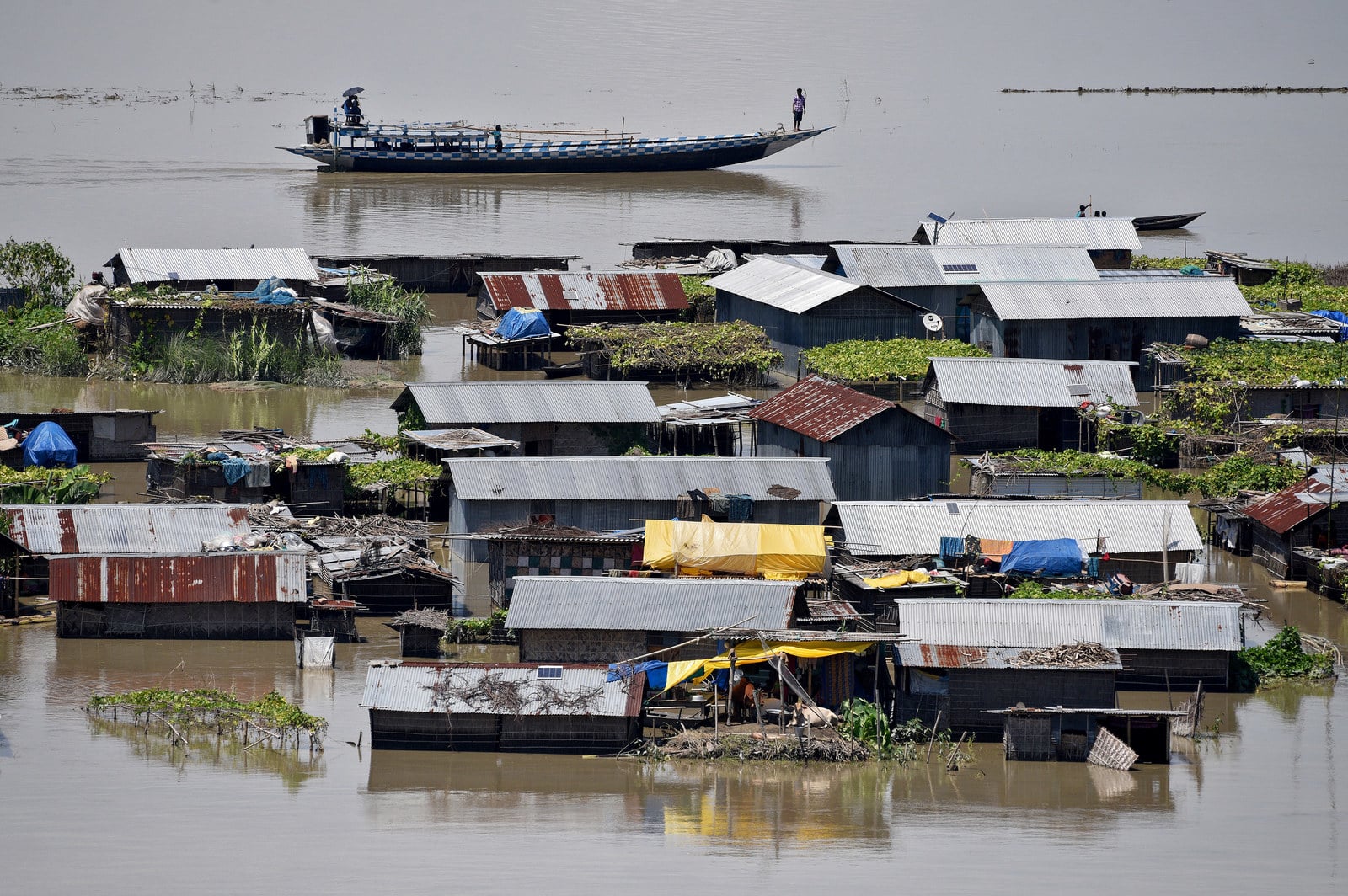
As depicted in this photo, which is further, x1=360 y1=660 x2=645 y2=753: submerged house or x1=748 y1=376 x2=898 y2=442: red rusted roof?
x1=748 y1=376 x2=898 y2=442: red rusted roof

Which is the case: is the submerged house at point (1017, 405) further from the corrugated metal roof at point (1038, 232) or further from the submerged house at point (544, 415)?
the corrugated metal roof at point (1038, 232)

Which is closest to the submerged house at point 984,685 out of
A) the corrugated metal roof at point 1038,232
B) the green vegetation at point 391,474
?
the green vegetation at point 391,474

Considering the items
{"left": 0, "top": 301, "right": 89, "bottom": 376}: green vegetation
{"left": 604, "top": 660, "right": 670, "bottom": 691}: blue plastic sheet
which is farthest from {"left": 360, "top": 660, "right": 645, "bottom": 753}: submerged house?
{"left": 0, "top": 301, "right": 89, "bottom": 376}: green vegetation

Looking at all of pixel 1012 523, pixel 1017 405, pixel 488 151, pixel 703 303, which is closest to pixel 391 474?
pixel 1012 523

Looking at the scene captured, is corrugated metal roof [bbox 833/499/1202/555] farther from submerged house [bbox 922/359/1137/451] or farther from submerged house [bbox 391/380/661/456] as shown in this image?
submerged house [bbox 922/359/1137/451]

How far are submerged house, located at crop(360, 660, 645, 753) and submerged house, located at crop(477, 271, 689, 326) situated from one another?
2248 centimetres

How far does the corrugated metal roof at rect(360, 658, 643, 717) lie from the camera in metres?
21.5

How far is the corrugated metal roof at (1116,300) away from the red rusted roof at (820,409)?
29.5 ft

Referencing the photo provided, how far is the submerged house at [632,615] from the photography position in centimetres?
2336

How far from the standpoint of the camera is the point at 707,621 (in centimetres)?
2336

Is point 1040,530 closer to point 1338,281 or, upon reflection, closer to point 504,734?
point 504,734

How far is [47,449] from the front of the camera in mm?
31453

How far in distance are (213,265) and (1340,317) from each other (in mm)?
27051

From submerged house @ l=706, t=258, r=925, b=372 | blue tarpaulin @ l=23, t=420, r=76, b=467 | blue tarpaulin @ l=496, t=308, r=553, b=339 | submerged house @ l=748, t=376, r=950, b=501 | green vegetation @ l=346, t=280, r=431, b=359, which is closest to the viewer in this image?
submerged house @ l=748, t=376, r=950, b=501
